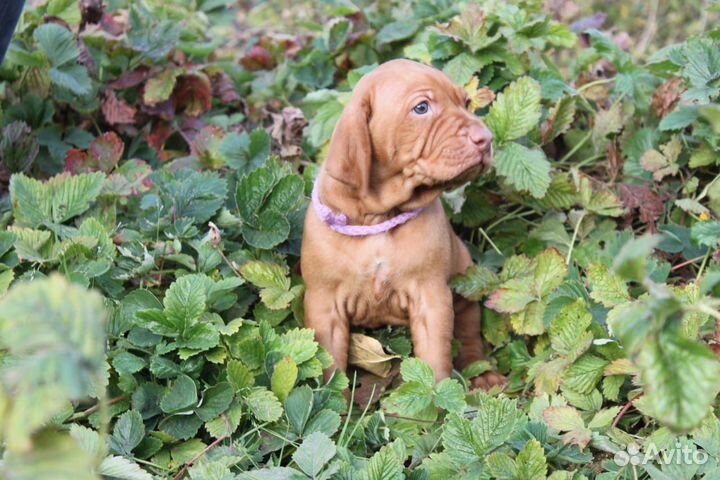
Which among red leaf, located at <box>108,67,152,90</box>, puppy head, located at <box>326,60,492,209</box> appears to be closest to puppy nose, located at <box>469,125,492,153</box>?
puppy head, located at <box>326,60,492,209</box>

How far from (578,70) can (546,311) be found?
1588 mm

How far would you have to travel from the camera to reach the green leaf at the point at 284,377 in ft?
9.79

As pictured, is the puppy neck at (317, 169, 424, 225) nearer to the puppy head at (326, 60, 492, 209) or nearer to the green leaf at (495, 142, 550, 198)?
the puppy head at (326, 60, 492, 209)

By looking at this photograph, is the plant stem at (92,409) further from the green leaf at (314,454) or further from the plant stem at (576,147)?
the plant stem at (576,147)

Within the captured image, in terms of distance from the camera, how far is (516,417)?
2.65 meters

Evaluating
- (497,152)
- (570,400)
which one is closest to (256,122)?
(497,152)

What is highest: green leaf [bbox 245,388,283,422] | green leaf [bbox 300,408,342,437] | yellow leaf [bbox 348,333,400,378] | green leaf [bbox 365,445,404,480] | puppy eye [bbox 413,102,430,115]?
puppy eye [bbox 413,102,430,115]

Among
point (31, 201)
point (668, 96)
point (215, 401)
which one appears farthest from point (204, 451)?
point (668, 96)

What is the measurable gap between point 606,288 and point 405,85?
91 cm

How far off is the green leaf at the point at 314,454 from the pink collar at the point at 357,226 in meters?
0.74

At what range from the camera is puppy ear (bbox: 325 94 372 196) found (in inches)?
116

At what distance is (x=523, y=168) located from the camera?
356cm

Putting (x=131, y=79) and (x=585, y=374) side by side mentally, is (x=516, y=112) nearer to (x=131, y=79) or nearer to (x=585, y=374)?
(x=585, y=374)

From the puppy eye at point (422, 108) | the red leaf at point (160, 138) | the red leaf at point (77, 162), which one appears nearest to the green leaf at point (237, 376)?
the puppy eye at point (422, 108)
